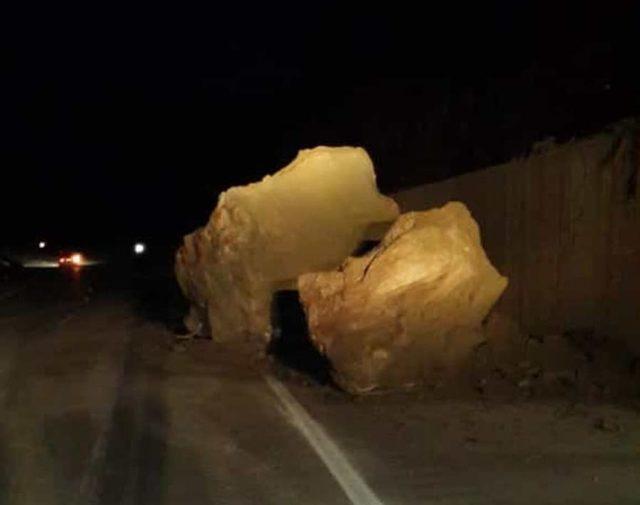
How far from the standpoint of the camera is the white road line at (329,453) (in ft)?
28.4

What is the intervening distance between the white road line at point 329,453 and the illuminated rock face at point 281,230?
4.89 metres

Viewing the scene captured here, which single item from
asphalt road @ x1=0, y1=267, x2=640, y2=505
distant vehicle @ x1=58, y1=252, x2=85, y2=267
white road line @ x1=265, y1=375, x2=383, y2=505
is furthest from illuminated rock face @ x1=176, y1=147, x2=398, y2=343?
distant vehicle @ x1=58, y1=252, x2=85, y2=267

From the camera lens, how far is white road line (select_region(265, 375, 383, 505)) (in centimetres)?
865

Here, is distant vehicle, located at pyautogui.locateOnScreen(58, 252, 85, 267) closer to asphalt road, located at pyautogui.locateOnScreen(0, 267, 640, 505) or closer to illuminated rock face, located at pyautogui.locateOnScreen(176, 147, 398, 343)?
illuminated rock face, located at pyautogui.locateOnScreen(176, 147, 398, 343)

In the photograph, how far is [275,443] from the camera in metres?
10.8

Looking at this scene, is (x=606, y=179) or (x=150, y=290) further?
(x=150, y=290)

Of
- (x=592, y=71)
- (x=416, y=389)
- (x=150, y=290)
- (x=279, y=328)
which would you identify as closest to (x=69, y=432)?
(x=416, y=389)

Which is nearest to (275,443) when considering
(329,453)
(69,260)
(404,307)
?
(329,453)

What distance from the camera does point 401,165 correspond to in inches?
1173

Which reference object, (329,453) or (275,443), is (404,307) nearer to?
(275,443)

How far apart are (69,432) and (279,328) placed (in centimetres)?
762

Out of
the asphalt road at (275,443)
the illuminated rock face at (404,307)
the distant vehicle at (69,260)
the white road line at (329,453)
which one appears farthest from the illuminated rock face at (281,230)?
the distant vehicle at (69,260)

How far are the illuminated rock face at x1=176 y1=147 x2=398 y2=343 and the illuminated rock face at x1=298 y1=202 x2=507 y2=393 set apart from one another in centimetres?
436

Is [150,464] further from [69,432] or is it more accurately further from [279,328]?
[279,328]
